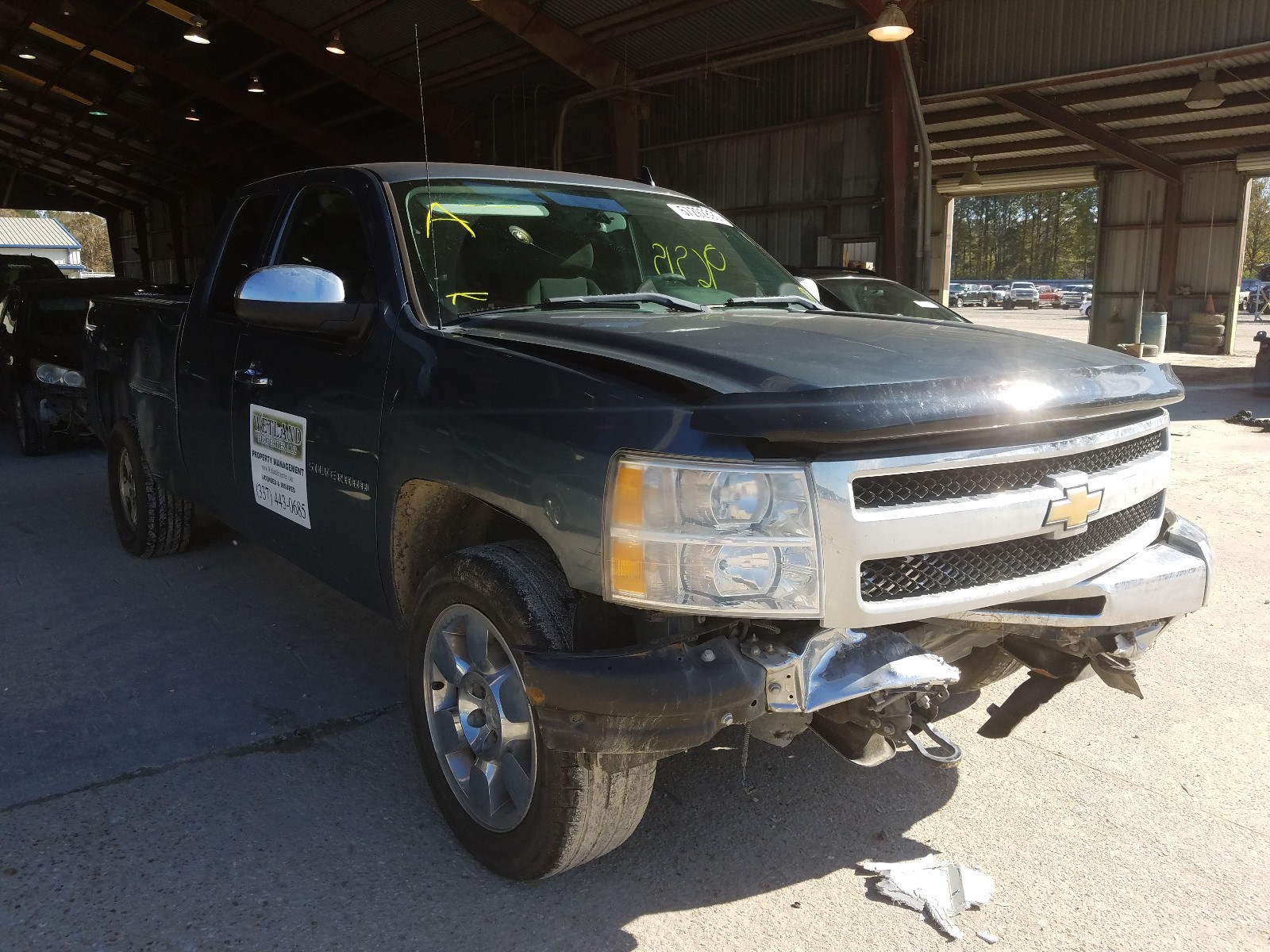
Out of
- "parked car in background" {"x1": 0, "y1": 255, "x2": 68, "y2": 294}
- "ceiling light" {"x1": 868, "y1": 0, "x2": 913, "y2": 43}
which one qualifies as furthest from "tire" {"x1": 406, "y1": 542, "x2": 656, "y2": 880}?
"parked car in background" {"x1": 0, "y1": 255, "x2": 68, "y2": 294}

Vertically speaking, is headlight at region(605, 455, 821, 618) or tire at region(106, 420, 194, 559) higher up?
headlight at region(605, 455, 821, 618)

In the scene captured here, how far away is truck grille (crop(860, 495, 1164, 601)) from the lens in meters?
2.21

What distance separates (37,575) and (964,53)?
13629 mm

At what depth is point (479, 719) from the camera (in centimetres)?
268

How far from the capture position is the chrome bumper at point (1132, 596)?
2.43 metres

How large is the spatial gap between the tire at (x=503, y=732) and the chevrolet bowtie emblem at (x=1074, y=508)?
3.66ft

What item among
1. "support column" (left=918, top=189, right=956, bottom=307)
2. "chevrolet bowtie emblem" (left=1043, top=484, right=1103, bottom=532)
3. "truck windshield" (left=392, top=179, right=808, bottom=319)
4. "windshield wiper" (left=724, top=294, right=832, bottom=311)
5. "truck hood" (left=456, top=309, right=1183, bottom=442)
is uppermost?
"support column" (left=918, top=189, right=956, bottom=307)

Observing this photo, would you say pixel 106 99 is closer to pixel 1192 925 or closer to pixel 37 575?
pixel 37 575

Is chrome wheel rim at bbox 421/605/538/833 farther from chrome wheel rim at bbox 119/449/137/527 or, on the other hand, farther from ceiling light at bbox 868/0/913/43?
ceiling light at bbox 868/0/913/43

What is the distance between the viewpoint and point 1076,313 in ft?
165

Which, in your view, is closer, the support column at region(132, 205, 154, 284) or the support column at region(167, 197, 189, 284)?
the support column at region(167, 197, 189, 284)

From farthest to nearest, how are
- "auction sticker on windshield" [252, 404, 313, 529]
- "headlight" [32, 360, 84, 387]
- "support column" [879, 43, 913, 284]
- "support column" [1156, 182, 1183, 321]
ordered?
1. "support column" [1156, 182, 1183, 321]
2. "support column" [879, 43, 913, 284]
3. "headlight" [32, 360, 84, 387]
4. "auction sticker on windshield" [252, 404, 313, 529]

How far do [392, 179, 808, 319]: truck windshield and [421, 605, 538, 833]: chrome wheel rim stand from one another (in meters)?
0.99

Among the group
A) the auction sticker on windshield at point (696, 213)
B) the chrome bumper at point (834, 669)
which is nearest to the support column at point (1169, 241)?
the auction sticker on windshield at point (696, 213)
